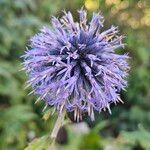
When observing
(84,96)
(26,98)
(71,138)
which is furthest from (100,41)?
(26,98)

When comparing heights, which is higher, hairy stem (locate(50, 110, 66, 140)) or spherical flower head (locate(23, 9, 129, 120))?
spherical flower head (locate(23, 9, 129, 120))

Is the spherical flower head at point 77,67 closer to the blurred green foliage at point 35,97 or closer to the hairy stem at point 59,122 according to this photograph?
the hairy stem at point 59,122

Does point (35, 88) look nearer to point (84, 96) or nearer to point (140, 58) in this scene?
point (84, 96)

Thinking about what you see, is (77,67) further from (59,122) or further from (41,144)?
(41,144)

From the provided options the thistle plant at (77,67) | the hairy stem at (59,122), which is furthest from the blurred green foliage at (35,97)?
the hairy stem at (59,122)

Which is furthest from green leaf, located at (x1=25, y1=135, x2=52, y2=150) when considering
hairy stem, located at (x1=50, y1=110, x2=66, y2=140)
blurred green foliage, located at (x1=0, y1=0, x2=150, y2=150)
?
blurred green foliage, located at (x1=0, y1=0, x2=150, y2=150)

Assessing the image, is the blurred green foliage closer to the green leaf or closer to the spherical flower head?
the spherical flower head
